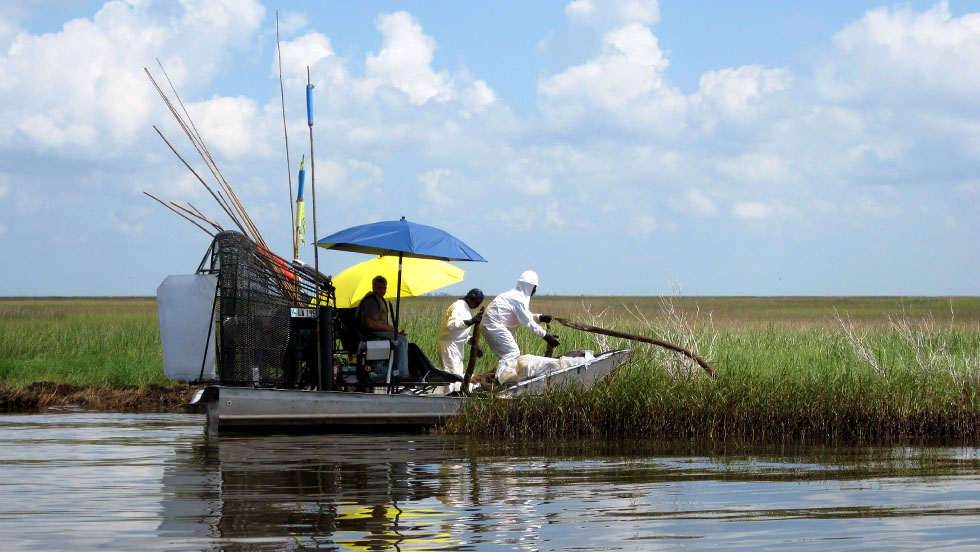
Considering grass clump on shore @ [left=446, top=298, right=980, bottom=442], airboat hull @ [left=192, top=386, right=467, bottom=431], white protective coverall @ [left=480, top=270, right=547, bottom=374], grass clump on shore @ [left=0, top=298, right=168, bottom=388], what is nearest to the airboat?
airboat hull @ [left=192, top=386, right=467, bottom=431]

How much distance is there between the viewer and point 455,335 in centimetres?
1409

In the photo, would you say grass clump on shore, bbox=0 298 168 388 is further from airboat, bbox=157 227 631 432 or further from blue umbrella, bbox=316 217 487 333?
blue umbrella, bbox=316 217 487 333

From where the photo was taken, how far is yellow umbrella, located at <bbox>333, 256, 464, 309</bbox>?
14656 millimetres

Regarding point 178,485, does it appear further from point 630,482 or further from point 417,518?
point 630,482

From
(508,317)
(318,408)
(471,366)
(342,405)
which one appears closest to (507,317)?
(508,317)

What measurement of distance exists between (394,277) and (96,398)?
Result: 595 centimetres

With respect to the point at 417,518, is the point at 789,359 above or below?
above

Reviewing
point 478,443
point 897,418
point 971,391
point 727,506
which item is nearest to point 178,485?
point 478,443

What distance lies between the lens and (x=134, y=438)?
1298cm

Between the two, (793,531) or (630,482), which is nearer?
(793,531)

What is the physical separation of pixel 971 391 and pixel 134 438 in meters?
10.2

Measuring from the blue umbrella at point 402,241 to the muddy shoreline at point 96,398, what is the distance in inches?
207

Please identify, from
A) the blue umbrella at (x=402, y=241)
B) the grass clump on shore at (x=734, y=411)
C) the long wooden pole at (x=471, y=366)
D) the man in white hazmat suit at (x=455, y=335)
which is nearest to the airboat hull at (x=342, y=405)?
the grass clump on shore at (x=734, y=411)

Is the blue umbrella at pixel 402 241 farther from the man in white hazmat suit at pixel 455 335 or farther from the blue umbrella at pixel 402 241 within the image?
the man in white hazmat suit at pixel 455 335
